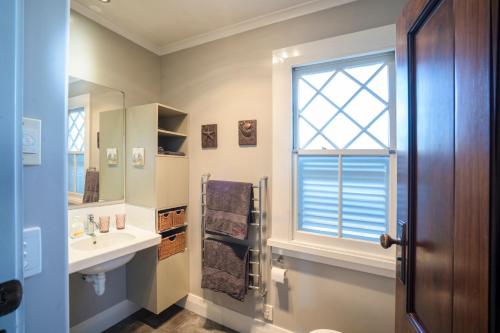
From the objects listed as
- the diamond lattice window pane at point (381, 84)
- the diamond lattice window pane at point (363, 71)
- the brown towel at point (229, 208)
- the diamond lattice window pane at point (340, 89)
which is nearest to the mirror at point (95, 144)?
the brown towel at point (229, 208)

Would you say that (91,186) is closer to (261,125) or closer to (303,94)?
(261,125)

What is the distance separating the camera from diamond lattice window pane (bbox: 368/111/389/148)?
147cm

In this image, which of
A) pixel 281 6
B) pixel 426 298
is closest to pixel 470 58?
pixel 426 298

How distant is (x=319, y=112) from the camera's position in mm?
1687

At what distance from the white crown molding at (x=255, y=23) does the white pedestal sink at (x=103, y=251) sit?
1.70 m

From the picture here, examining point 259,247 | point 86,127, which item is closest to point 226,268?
point 259,247

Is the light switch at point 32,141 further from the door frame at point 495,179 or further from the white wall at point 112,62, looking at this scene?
the white wall at point 112,62

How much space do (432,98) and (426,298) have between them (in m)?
0.58

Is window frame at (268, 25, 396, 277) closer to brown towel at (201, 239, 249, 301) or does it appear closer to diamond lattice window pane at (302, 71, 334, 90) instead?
diamond lattice window pane at (302, 71, 334, 90)

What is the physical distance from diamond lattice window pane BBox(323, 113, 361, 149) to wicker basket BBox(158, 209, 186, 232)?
1407 mm

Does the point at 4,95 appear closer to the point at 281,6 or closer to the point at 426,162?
the point at 426,162

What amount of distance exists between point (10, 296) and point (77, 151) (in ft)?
5.38

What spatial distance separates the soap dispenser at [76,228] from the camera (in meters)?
1.67

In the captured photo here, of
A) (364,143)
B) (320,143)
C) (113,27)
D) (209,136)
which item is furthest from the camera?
(209,136)
